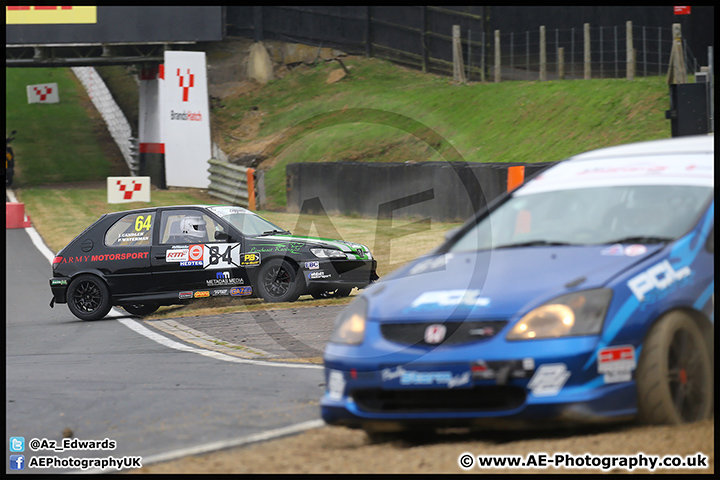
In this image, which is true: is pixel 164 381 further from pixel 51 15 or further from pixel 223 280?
pixel 51 15

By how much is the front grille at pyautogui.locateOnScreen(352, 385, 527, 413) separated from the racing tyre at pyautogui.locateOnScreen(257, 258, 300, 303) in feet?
25.7

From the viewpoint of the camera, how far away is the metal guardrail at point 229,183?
2833 centimetres

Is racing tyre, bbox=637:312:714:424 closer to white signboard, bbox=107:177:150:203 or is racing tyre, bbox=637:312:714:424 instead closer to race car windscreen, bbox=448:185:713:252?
race car windscreen, bbox=448:185:713:252

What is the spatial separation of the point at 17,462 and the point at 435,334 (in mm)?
2627

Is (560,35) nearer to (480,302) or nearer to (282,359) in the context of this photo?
(282,359)

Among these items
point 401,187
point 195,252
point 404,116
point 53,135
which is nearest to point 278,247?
point 195,252

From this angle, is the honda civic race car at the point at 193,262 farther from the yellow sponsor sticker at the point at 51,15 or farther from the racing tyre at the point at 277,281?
the yellow sponsor sticker at the point at 51,15

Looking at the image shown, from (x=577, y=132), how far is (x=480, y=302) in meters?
20.9

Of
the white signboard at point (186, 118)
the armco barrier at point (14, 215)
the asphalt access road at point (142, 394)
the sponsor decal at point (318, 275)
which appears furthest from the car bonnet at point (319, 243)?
the white signboard at point (186, 118)

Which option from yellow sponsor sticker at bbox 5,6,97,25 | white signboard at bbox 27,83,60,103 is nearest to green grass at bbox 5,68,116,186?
white signboard at bbox 27,83,60,103

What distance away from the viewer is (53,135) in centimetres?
4475

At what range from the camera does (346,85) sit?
3716 cm

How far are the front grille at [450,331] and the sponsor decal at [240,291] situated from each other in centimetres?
817

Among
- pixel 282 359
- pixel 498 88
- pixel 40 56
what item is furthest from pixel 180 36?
pixel 282 359
